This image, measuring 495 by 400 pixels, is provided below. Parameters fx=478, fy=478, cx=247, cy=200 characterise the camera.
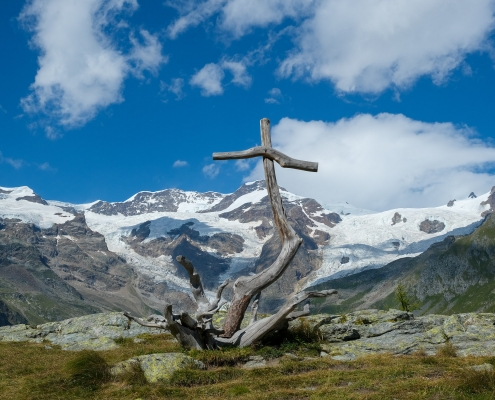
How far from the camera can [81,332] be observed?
34.7m

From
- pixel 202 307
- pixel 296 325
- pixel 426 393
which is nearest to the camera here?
pixel 426 393

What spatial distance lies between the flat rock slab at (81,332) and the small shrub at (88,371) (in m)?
11.0

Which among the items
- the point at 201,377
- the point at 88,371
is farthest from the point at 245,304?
the point at 88,371

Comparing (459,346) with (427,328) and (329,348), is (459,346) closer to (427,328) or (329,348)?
(427,328)

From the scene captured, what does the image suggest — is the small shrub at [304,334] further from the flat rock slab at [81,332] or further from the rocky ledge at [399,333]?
the flat rock slab at [81,332]

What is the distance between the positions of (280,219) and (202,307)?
635 centimetres

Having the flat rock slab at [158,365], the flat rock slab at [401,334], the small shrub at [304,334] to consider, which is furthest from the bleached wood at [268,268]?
the flat rock slab at [158,365]

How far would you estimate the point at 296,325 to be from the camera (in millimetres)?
27078

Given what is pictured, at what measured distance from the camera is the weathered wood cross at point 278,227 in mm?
25562

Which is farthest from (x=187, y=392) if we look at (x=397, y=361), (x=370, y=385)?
(x=397, y=361)

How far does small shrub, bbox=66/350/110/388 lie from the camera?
17.8 metres

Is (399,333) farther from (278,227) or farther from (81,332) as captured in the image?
(81,332)

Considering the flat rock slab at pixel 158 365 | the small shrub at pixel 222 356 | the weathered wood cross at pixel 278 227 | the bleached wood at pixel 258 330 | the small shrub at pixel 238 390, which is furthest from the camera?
the weathered wood cross at pixel 278 227

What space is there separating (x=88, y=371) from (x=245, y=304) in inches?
368
